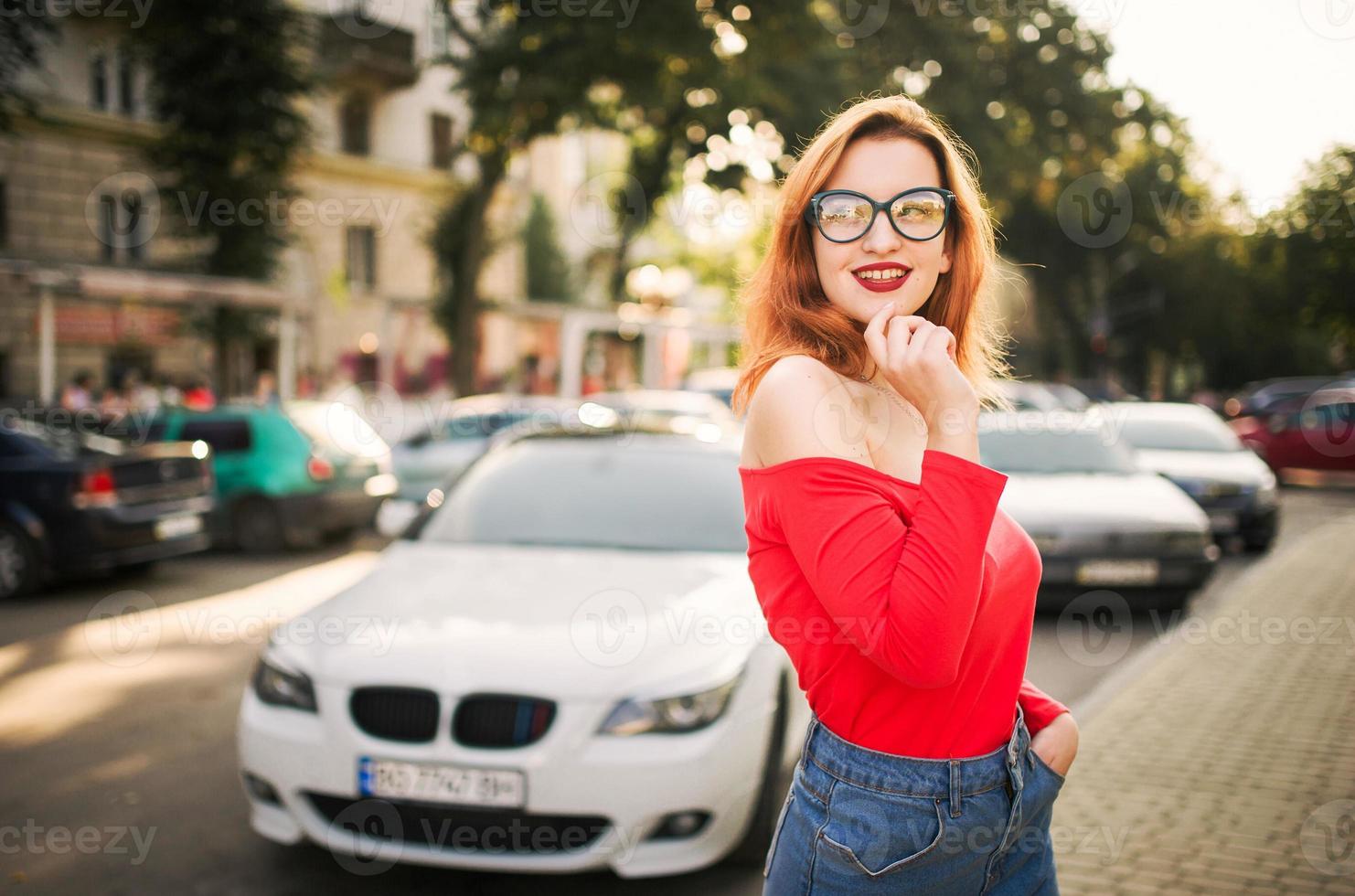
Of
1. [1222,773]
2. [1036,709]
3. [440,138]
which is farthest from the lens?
[440,138]

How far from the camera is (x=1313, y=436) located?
21.0 m

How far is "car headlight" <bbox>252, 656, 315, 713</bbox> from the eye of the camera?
383 centimetres

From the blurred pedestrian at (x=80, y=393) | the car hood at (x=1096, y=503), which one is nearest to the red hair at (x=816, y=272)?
the car hood at (x=1096, y=503)

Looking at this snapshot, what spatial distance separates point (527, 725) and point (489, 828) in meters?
0.33

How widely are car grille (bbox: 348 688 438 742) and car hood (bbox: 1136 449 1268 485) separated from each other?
10034mm

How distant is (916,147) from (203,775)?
448cm

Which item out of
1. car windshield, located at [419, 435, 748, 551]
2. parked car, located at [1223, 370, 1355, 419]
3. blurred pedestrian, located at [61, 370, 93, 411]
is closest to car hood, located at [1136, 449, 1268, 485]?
car windshield, located at [419, 435, 748, 551]

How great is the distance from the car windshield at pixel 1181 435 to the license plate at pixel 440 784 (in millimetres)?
11281

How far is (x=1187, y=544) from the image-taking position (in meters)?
8.49

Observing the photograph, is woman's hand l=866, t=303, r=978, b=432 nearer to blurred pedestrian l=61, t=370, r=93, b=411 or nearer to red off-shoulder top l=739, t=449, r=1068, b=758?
red off-shoulder top l=739, t=449, r=1068, b=758

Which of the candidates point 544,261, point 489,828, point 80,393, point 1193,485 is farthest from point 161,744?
point 544,261

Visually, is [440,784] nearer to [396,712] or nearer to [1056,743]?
[396,712]

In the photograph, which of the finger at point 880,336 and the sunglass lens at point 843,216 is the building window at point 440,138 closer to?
the sunglass lens at point 843,216

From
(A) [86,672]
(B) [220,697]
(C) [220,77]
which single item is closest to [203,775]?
(B) [220,697]
